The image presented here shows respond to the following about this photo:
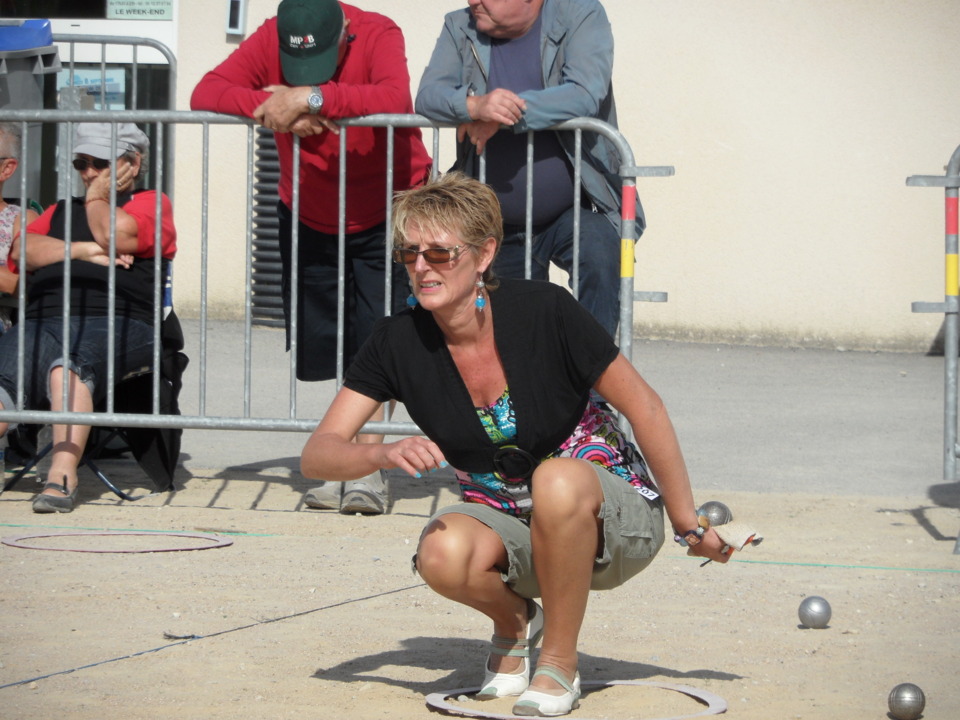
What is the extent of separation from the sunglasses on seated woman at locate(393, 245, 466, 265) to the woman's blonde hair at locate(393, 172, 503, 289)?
3 centimetres

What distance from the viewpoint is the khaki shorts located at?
346 cm

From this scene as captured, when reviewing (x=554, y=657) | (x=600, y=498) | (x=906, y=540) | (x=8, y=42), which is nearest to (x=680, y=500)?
(x=600, y=498)

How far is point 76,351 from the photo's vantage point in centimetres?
607

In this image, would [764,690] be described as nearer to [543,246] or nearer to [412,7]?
[543,246]

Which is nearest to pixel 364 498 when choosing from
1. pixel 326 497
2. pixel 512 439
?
pixel 326 497

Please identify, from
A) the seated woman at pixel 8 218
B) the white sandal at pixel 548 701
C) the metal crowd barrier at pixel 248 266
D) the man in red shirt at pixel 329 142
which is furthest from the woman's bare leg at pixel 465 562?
the seated woman at pixel 8 218

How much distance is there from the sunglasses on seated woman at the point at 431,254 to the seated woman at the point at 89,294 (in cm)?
280

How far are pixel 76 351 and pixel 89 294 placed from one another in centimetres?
27

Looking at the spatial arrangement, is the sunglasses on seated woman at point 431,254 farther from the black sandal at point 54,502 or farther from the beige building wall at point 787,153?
the beige building wall at point 787,153

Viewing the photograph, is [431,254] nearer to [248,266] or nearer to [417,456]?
[417,456]

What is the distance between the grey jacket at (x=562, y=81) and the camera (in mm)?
5559

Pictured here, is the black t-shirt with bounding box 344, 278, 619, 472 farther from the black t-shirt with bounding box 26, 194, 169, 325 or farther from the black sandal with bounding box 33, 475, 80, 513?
the black t-shirt with bounding box 26, 194, 169, 325

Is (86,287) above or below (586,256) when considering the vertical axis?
below

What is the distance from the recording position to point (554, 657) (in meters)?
3.43
